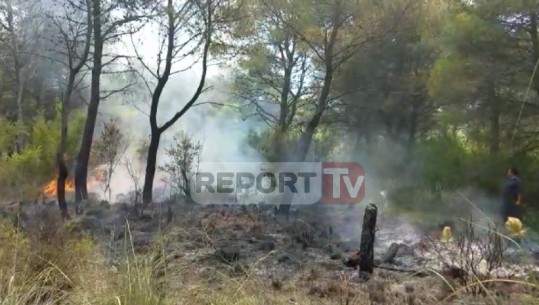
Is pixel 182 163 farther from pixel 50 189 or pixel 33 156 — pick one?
pixel 33 156

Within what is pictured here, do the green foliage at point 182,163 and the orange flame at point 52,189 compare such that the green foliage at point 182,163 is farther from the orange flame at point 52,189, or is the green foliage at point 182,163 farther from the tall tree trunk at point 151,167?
the orange flame at point 52,189

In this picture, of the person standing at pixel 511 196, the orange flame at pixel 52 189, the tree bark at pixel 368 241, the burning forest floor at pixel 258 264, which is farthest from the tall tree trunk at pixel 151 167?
the person standing at pixel 511 196

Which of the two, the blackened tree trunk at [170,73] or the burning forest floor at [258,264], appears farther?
the blackened tree trunk at [170,73]

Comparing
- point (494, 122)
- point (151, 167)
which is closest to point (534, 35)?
point (494, 122)

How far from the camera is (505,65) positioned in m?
10.6

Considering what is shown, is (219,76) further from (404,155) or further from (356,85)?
(404,155)

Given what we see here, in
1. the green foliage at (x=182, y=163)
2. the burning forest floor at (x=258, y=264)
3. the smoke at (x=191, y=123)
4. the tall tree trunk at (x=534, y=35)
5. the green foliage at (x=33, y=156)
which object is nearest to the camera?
the burning forest floor at (x=258, y=264)

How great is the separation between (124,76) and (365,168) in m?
6.51

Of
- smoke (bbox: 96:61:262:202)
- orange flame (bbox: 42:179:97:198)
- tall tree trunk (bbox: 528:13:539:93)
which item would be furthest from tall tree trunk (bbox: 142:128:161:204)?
tall tree trunk (bbox: 528:13:539:93)

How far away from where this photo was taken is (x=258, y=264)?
478cm

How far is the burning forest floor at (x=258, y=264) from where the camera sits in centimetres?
277

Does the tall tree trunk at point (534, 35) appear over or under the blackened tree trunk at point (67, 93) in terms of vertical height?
over

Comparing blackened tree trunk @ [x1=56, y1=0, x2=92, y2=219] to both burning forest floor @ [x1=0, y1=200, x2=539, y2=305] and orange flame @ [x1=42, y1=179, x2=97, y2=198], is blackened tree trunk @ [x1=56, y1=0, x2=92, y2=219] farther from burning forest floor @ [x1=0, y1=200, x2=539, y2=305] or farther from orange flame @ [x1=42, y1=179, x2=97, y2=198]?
orange flame @ [x1=42, y1=179, x2=97, y2=198]

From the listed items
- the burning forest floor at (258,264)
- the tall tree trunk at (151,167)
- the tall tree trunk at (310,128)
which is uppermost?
the tall tree trunk at (310,128)
